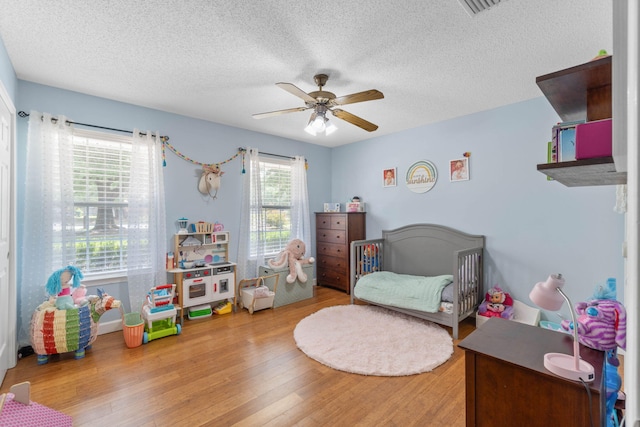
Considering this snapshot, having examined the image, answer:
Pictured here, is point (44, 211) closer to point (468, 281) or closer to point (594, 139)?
point (594, 139)

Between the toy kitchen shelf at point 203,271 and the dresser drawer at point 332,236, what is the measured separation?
5.43 ft

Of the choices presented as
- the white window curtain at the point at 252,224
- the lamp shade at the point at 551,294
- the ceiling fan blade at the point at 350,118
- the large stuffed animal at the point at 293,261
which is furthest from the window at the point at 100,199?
the lamp shade at the point at 551,294

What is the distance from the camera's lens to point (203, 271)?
3.46 meters

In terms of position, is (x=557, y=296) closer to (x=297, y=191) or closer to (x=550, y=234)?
(x=550, y=234)

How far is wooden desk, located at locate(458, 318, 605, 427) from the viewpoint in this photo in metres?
1.03

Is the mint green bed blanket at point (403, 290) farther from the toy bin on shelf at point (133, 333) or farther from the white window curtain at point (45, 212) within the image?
the white window curtain at point (45, 212)

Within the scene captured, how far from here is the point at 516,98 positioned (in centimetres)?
309

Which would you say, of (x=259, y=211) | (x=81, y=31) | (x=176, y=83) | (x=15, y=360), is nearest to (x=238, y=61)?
(x=176, y=83)

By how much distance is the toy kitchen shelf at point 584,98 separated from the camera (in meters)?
0.98

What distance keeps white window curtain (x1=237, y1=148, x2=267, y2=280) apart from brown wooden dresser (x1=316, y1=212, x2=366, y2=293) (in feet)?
3.69

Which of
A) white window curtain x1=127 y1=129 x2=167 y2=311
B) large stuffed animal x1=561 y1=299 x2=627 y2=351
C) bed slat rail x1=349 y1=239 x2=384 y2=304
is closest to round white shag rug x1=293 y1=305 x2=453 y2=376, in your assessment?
bed slat rail x1=349 y1=239 x2=384 y2=304

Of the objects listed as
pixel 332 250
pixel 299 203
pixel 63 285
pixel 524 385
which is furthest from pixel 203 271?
pixel 524 385

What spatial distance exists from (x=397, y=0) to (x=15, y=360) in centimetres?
384

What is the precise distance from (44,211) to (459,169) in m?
4.41
